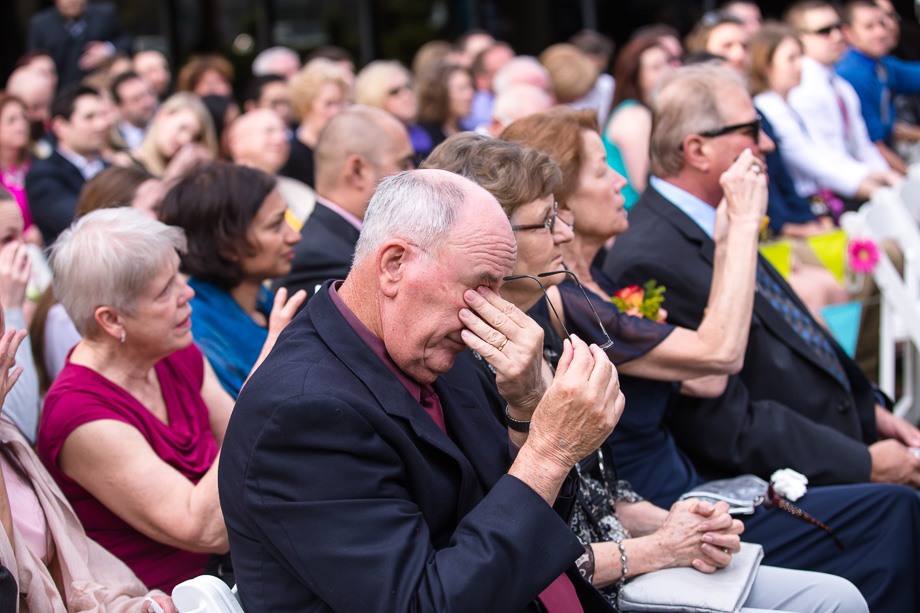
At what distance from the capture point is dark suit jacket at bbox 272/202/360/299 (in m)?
3.79

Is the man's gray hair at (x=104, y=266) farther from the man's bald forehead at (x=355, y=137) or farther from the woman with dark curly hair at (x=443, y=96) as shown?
the woman with dark curly hair at (x=443, y=96)

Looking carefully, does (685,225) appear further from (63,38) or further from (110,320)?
(63,38)

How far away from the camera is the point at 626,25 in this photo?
12711 mm

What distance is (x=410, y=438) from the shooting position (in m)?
1.85

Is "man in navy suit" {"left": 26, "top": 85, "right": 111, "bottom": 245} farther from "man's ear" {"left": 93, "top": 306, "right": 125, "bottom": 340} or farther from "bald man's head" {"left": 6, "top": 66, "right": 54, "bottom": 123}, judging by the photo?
"man's ear" {"left": 93, "top": 306, "right": 125, "bottom": 340}

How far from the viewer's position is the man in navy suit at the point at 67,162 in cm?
554

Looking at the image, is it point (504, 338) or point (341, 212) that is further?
point (341, 212)

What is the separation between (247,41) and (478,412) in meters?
10.9

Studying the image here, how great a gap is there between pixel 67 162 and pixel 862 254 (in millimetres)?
4811

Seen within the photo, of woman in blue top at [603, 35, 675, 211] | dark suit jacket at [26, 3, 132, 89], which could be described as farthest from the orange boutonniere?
dark suit jacket at [26, 3, 132, 89]

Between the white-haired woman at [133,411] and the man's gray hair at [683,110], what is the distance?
1.82 metres

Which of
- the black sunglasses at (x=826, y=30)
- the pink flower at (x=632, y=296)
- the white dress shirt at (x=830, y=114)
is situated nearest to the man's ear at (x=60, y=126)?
the pink flower at (x=632, y=296)

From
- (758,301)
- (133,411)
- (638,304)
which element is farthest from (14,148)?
(758,301)

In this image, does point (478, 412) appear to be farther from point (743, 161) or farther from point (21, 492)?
point (743, 161)
